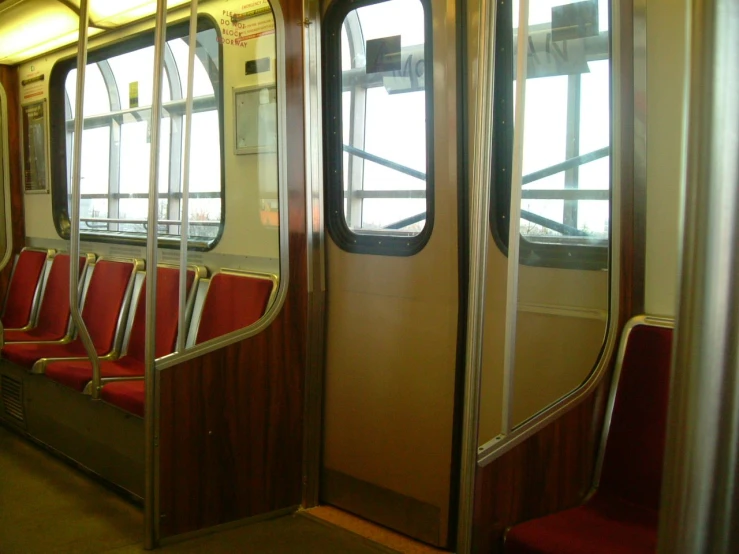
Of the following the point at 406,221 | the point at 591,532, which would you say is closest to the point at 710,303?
the point at 591,532

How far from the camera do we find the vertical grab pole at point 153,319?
9.77 ft

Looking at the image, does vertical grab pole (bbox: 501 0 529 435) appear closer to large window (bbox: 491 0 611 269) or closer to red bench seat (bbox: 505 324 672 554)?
red bench seat (bbox: 505 324 672 554)

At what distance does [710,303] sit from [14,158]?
6213mm

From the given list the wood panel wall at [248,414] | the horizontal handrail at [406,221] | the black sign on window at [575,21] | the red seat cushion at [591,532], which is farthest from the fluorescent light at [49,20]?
the red seat cushion at [591,532]

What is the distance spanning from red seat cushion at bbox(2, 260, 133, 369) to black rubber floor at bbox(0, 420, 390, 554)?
820mm

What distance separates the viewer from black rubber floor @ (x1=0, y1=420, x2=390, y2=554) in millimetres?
3084

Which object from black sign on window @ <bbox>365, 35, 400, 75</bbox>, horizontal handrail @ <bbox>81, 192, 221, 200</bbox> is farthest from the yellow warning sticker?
black sign on window @ <bbox>365, 35, 400, 75</bbox>

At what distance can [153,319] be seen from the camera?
9.96 feet

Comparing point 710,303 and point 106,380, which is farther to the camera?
point 106,380

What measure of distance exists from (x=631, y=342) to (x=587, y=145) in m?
0.71

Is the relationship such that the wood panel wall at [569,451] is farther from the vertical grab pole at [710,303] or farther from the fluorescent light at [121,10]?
the fluorescent light at [121,10]

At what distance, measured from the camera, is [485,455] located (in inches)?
78.7

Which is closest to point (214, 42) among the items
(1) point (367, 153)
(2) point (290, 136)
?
(2) point (290, 136)

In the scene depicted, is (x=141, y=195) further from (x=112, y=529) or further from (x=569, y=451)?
(x=569, y=451)
